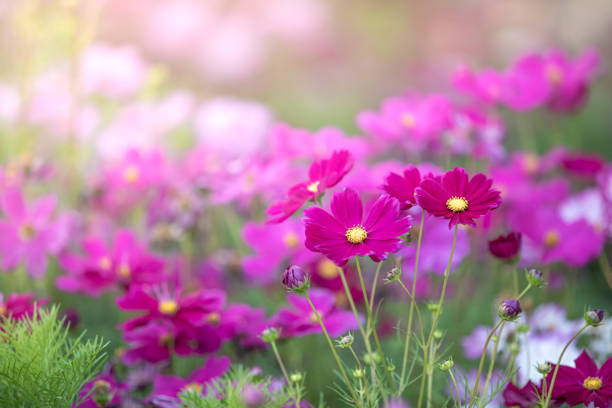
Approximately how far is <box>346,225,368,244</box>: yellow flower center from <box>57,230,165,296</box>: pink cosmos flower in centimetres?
36

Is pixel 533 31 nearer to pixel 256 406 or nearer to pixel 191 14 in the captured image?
Answer: pixel 191 14

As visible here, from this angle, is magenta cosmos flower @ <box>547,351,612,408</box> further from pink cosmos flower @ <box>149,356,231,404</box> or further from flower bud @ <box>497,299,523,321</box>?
pink cosmos flower @ <box>149,356,231,404</box>

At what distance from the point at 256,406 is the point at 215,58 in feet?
6.74

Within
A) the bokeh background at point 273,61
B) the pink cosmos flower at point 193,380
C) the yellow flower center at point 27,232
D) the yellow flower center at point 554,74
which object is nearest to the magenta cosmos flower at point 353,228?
the pink cosmos flower at point 193,380

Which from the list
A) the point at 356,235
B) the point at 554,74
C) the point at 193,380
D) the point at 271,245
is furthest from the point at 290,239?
the point at 554,74

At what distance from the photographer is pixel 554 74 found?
1112 mm

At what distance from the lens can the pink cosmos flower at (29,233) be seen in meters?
0.89

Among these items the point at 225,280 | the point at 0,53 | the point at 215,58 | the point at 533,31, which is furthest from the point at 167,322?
Result: the point at 533,31

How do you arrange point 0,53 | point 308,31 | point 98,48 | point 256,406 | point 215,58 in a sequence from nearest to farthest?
point 256,406, point 98,48, point 0,53, point 215,58, point 308,31

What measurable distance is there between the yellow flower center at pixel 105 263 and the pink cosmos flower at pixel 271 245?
0.64ft

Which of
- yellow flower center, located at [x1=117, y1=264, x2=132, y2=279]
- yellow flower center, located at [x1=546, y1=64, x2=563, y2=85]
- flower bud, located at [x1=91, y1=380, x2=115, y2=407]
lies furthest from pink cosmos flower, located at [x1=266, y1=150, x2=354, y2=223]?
yellow flower center, located at [x1=546, y1=64, x2=563, y2=85]

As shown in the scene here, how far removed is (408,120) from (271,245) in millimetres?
299

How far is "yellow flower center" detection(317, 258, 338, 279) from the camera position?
0.91m

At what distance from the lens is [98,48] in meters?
1.28
